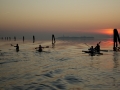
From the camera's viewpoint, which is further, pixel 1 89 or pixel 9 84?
pixel 9 84

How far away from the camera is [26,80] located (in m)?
13.8

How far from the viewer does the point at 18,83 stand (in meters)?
12.9

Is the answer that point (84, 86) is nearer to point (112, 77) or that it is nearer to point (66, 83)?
point (66, 83)

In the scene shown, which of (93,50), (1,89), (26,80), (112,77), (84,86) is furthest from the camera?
(93,50)

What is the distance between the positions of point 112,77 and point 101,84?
2.80 meters

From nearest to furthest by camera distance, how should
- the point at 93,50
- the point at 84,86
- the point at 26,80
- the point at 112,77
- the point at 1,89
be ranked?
the point at 1,89
the point at 84,86
the point at 26,80
the point at 112,77
the point at 93,50

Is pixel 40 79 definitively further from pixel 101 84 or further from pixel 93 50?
pixel 93 50

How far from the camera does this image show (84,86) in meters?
→ 12.3

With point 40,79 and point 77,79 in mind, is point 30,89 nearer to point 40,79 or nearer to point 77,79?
point 40,79

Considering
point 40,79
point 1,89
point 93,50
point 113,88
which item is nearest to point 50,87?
point 40,79

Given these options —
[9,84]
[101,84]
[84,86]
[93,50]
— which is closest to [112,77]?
[101,84]

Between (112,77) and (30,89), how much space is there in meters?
7.73

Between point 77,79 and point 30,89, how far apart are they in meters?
4.58

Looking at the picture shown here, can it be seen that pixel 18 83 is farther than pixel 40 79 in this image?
No
